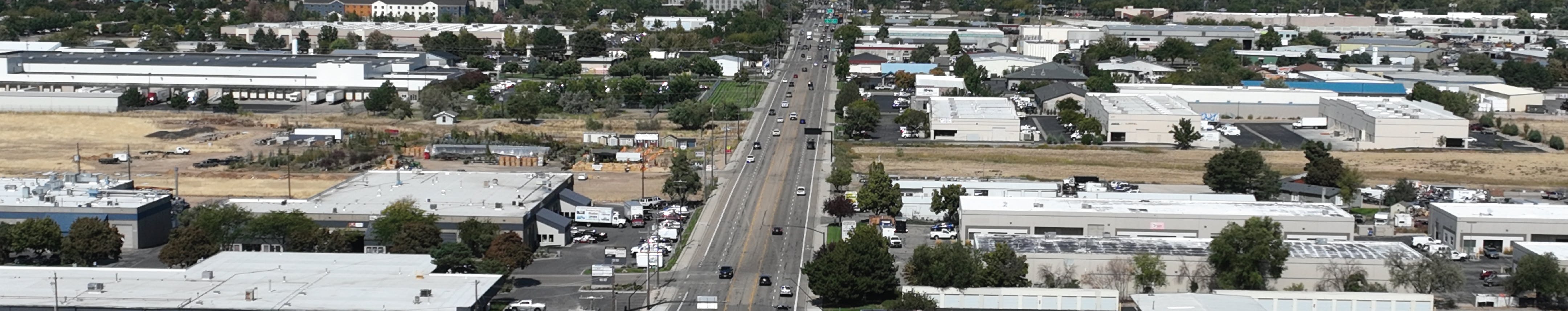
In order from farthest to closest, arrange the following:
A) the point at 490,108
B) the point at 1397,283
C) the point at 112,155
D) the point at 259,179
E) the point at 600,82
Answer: the point at 600,82 → the point at 490,108 → the point at 112,155 → the point at 259,179 → the point at 1397,283

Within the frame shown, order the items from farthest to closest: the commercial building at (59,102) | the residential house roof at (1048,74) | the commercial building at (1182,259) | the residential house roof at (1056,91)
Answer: the residential house roof at (1048,74), the residential house roof at (1056,91), the commercial building at (59,102), the commercial building at (1182,259)

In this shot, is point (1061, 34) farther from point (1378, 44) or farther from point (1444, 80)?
point (1444, 80)

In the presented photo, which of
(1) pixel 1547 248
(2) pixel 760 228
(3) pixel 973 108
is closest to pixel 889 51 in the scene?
(3) pixel 973 108

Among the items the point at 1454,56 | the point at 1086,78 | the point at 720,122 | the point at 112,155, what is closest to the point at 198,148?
the point at 112,155

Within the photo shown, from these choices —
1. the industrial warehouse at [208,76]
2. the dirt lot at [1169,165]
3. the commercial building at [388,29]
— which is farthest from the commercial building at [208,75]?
the dirt lot at [1169,165]

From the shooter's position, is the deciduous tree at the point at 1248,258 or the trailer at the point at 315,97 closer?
the deciduous tree at the point at 1248,258

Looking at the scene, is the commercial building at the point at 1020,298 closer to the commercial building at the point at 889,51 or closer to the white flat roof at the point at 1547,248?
the white flat roof at the point at 1547,248

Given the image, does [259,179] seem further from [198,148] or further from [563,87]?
[563,87]

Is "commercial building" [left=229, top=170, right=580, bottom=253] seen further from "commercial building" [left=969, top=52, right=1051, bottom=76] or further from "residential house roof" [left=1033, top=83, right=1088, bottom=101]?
"commercial building" [left=969, top=52, right=1051, bottom=76]
